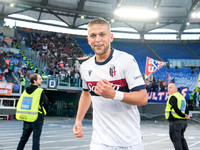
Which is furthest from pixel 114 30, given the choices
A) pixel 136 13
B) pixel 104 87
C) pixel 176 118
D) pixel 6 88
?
pixel 104 87

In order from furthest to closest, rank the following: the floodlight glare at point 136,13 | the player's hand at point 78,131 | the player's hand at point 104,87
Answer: the floodlight glare at point 136,13 < the player's hand at point 78,131 < the player's hand at point 104,87

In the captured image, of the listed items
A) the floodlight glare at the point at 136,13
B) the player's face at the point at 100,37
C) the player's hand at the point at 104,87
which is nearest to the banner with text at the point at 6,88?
the player's face at the point at 100,37

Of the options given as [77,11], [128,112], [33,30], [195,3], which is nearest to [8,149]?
[128,112]

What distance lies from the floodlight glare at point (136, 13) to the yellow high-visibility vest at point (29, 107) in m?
33.2

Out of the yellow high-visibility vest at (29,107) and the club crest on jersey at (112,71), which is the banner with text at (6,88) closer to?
the yellow high-visibility vest at (29,107)

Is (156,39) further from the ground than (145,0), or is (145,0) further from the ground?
(145,0)

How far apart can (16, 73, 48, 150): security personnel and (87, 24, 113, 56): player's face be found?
3.42 meters

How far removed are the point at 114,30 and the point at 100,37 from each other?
1828 inches

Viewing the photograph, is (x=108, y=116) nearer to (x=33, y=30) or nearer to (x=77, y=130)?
(x=77, y=130)

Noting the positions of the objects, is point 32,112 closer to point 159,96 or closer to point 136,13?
point 159,96

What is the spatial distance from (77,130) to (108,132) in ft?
1.42

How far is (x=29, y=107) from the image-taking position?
5852 mm

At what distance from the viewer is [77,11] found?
37.4 metres

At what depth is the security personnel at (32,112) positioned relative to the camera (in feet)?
18.6
